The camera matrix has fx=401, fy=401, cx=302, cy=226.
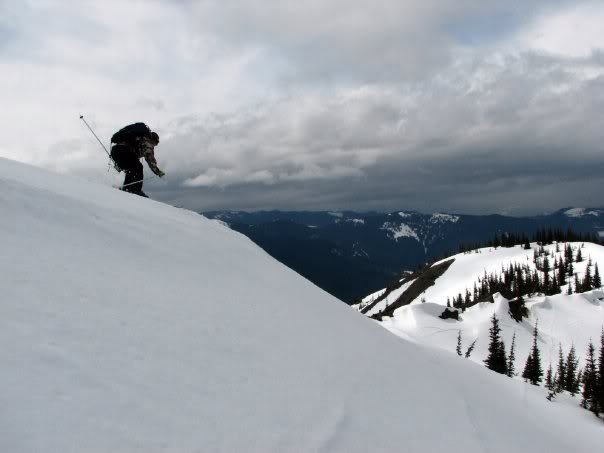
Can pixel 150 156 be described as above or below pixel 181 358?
above

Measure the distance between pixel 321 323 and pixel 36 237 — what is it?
6.58 m

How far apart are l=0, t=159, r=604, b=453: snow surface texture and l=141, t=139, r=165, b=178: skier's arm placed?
8439 millimetres

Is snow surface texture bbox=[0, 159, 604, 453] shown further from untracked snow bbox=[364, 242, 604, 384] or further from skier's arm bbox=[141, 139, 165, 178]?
untracked snow bbox=[364, 242, 604, 384]

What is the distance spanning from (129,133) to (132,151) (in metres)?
0.90

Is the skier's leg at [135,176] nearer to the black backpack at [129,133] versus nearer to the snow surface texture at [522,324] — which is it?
the black backpack at [129,133]

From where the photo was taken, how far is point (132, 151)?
803 inches

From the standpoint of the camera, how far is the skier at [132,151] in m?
20.2

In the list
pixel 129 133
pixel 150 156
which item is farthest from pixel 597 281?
pixel 129 133

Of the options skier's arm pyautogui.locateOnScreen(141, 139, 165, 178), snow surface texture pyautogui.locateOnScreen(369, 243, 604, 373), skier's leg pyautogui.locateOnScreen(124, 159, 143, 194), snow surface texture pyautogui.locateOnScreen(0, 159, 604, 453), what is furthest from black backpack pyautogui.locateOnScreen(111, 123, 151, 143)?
snow surface texture pyautogui.locateOnScreen(369, 243, 604, 373)

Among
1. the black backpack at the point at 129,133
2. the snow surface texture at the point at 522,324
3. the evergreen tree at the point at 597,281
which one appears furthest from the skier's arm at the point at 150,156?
the evergreen tree at the point at 597,281

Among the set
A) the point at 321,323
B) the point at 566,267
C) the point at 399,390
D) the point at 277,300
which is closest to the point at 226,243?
the point at 277,300

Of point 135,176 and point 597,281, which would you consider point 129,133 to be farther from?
point 597,281

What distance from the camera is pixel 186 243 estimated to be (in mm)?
11266

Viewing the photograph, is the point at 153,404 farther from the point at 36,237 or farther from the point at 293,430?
the point at 36,237
